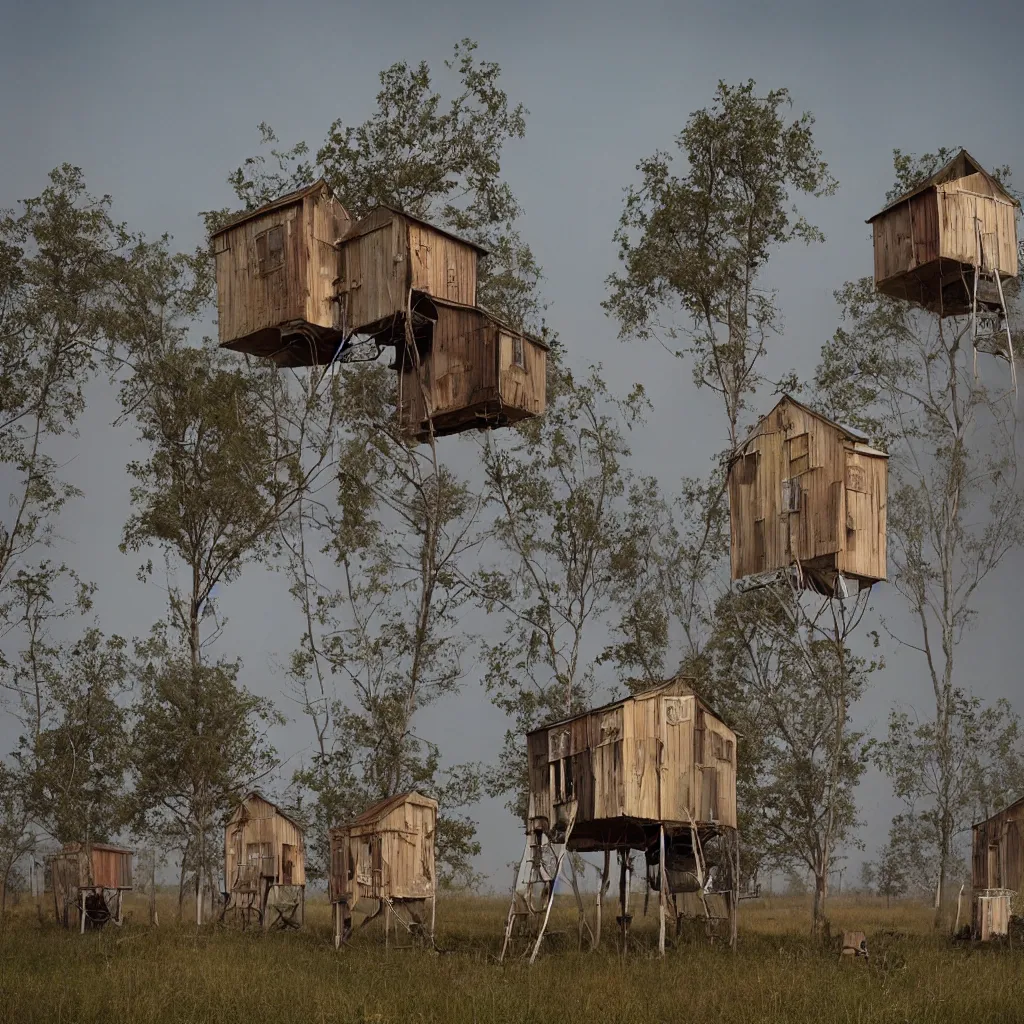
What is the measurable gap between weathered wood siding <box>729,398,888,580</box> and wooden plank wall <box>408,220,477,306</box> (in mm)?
7483

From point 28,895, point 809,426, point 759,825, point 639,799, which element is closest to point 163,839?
point 759,825

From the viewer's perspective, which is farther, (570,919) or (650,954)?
(570,919)

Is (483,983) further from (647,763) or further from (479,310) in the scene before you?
(479,310)

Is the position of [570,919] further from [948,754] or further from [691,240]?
[691,240]

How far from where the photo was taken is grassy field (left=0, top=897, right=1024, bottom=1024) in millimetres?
21500

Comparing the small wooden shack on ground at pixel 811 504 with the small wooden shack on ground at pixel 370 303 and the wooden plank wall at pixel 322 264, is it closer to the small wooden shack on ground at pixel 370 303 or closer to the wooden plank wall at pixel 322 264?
the small wooden shack on ground at pixel 370 303

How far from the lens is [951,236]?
1299 inches

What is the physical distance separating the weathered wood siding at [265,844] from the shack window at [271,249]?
17.1 m

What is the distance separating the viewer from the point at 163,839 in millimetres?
49281

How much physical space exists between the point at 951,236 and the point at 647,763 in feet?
43.5

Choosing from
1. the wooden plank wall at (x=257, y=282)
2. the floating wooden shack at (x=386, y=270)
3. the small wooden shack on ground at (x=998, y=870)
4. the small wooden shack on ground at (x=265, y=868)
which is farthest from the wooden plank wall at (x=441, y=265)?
the small wooden shack on ground at (x=998, y=870)

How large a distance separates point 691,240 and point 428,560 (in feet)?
40.7

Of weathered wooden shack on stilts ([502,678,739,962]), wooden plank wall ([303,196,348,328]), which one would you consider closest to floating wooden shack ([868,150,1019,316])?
weathered wooden shack on stilts ([502,678,739,962])

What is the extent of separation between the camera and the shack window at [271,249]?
1249 inches
